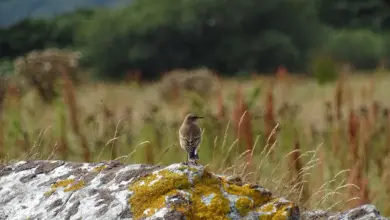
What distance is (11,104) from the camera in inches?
341

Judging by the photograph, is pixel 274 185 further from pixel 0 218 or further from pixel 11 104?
pixel 11 104

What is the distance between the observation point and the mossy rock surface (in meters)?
3.31

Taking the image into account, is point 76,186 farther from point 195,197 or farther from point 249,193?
point 249,193

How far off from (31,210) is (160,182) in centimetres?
64

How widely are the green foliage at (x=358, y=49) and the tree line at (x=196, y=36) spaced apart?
1520mm

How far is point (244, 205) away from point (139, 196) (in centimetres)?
46

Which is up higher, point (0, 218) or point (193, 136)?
point (193, 136)

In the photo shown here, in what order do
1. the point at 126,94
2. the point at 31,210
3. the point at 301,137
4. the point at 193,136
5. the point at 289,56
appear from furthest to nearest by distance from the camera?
the point at 289,56
the point at 126,94
the point at 301,137
the point at 193,136
the point at 31,210

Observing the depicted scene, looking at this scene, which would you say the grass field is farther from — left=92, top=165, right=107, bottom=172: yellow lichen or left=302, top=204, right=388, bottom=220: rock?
left=92, top=165, right=107, bottom=172: yellow lichen

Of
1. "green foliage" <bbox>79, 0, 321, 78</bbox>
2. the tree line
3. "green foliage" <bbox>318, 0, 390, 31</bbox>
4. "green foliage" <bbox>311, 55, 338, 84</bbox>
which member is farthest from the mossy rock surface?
"green foliage" <bbox>318, 0, 390, 31</bbox>

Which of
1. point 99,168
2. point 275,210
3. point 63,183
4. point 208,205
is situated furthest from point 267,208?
point 63,183

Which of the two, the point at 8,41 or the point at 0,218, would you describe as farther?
the point at 8,41

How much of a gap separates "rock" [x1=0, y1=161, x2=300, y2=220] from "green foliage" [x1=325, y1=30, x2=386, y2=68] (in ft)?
113

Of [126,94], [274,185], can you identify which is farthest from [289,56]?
[274,185]
